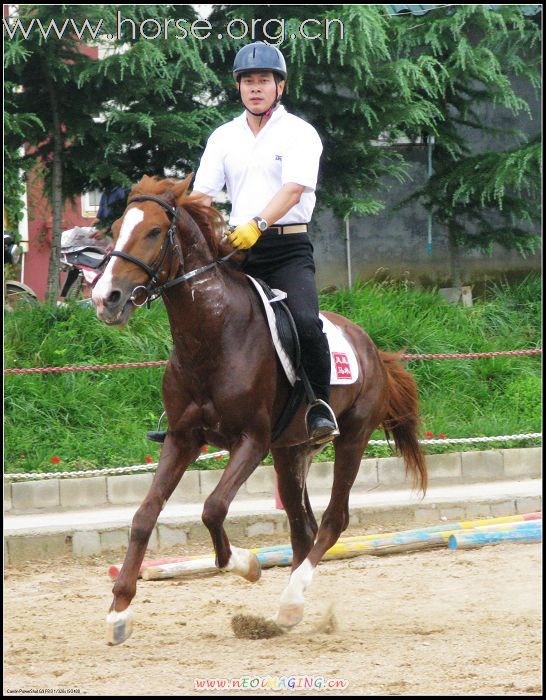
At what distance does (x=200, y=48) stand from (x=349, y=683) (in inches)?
332

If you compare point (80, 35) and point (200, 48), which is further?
point (200, 48)

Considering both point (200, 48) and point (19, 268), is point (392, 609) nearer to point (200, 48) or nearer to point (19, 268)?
point (200, 48)

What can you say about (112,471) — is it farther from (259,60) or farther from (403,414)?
(259,60)

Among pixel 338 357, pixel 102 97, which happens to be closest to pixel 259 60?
pixel 338 357

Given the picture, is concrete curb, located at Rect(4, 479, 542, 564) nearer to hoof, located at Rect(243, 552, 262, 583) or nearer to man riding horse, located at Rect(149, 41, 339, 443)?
man riding horse, located at Rect(149, 41, 339, 443)

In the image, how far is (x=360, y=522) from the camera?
9695 mm

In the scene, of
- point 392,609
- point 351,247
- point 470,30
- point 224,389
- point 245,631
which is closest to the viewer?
point 224,389

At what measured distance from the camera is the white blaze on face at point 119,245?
526cm

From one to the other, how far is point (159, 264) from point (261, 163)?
1.11 meters

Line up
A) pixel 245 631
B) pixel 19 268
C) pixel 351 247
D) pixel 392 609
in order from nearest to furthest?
pixel 245 631, pixel 392 609, pixel 351 247, pixel 19 268

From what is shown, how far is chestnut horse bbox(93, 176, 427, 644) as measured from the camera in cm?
546

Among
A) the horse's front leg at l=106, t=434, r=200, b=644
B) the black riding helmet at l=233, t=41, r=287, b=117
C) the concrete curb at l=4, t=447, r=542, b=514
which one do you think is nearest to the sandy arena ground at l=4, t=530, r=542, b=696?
the horse's front leg at l=106, t=434, r=200, b=644

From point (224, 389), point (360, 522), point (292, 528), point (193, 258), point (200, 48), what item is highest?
point (200, 48)

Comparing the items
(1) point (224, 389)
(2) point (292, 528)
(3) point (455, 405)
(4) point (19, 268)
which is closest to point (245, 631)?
(2) point (292, 528)
